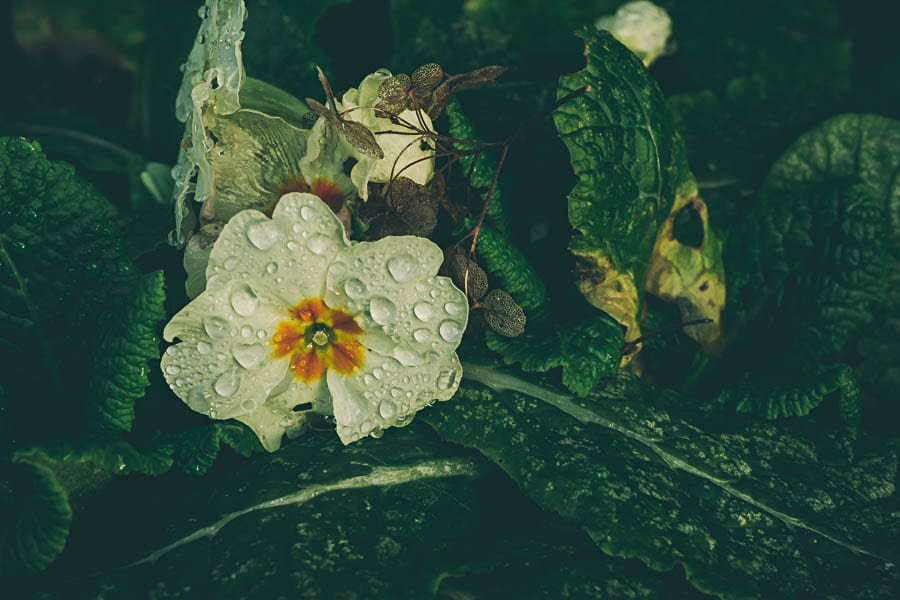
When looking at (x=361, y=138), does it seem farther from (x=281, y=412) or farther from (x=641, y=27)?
(x=641, y=27)

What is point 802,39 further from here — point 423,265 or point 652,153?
point 423,265

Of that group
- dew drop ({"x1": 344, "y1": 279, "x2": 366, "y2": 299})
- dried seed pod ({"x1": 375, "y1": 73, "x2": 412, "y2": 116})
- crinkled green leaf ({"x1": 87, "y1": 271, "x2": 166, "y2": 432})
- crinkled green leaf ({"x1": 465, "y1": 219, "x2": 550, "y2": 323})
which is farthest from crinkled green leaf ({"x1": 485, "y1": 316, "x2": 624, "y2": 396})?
crinkled green leaf ({"x1": 87, "y1": 271, "x2": 166, "y2": 432})

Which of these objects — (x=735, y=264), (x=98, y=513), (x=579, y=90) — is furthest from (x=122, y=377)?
(x=735, y=264)

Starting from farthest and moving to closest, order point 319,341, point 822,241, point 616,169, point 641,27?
point 641,27, point 822,241, point 616,169, point 319,341

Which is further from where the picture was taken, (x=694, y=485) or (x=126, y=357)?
(x=694, y=485)

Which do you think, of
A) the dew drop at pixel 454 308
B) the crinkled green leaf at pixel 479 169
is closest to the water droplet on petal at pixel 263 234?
the dew drop at pixel 454 308

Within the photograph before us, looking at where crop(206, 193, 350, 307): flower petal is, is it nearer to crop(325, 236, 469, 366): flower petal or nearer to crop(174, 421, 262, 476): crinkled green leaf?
crop(325, 236, 469, 366): flower petal

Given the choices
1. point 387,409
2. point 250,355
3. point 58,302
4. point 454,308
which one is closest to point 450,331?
point 454,308
